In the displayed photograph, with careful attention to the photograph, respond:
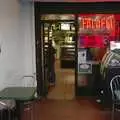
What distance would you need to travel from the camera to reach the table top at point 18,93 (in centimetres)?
492

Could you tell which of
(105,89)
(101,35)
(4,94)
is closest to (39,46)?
(101,35)

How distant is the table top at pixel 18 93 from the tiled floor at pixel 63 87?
2.59 metres

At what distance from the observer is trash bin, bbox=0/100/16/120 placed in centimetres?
446

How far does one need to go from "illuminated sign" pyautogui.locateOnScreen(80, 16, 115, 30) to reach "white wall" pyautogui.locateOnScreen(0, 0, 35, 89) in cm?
122

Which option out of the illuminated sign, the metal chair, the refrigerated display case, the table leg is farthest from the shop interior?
the table leg

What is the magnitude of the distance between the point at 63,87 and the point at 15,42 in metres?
2.73

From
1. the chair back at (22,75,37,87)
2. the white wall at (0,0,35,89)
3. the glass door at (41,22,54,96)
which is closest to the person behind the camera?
the white wall at (0,0,35,89)

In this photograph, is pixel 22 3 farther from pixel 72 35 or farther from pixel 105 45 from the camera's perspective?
pixel 105 45

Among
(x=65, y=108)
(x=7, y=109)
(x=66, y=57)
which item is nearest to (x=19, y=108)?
(x=7, y=109)

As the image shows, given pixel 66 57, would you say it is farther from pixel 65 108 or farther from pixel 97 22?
pixel 65 108

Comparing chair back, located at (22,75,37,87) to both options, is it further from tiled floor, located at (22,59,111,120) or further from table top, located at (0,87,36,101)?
table top, located at (0,87,36,101)

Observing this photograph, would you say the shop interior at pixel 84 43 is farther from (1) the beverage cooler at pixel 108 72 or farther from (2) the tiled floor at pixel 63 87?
(1) the beverage cooler at pixel 108 72

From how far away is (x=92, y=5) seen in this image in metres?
7.66

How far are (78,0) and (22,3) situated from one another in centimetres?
130
